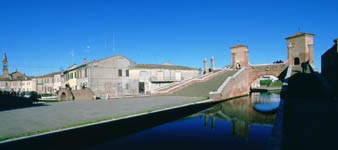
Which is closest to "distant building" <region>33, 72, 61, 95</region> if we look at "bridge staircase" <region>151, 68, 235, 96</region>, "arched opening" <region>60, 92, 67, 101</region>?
"arched opening" <region>60, 92, 67, 101</region>

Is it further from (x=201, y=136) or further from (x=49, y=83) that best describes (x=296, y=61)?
(x=49, y=83)

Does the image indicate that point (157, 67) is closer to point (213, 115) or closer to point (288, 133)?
point (213, 115)

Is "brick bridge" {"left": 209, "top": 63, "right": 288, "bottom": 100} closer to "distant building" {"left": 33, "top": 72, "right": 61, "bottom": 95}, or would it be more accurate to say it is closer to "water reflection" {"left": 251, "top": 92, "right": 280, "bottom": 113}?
"water reflection" {"left": 251, "top": 92, "right": 280, "bottom": 113}

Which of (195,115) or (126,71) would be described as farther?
(126,71)

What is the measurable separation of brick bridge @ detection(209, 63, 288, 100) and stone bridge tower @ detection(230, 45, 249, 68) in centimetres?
279

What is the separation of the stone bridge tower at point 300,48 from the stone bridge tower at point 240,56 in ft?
20.5

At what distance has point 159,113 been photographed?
36.0 ft

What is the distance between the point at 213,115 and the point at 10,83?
72.9 meters

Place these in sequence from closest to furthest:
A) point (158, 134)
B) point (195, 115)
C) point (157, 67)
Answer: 1. point (158, 134)
2. point (195, 115)
3. point (157, 67)

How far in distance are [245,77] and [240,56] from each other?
222 inches

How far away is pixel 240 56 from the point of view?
3228cm

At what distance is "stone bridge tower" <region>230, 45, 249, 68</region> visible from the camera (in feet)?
104

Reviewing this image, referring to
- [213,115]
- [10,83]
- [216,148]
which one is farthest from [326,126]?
[10,83]

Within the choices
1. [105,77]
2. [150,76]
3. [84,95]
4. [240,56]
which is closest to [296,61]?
[240,56]
